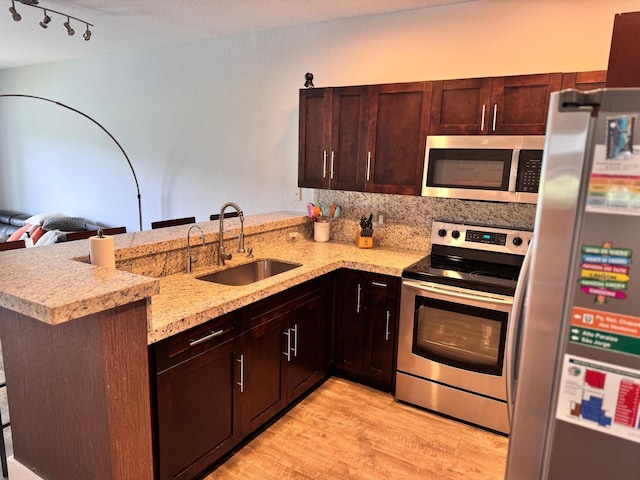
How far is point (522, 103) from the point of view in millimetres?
2500

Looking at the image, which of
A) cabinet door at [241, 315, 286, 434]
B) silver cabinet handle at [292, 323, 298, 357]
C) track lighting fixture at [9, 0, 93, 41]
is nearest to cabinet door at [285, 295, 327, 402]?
silver cabinet handle at [292, 323, 298, 357]

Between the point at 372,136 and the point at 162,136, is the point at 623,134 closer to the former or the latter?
the point at 372,136

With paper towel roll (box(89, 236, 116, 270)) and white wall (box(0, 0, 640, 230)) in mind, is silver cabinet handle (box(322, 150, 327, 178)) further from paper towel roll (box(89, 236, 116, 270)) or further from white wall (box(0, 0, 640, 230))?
paper towel roll (box(89, 236, 116, 270))

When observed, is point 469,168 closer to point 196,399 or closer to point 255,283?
point 255,283

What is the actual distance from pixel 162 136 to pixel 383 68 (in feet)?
8.51

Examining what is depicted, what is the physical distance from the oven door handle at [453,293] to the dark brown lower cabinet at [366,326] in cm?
15

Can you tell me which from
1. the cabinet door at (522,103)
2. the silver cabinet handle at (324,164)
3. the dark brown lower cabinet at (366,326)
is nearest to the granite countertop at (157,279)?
the dark brown lower cabinet at (366,326)

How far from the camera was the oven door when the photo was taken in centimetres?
253

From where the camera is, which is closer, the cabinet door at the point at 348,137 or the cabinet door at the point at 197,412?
the cabinet door at the point at 197,412

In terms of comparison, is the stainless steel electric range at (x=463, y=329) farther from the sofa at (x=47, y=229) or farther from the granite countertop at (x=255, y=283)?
the sofa at (x=47, y=229)

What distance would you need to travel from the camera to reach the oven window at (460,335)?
2539 millimetres

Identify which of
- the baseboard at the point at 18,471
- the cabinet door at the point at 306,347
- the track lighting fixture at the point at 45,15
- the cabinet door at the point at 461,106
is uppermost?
the track lighting fixture at the point at 45,15

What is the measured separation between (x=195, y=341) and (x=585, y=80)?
239 cm

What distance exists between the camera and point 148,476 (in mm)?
1782
